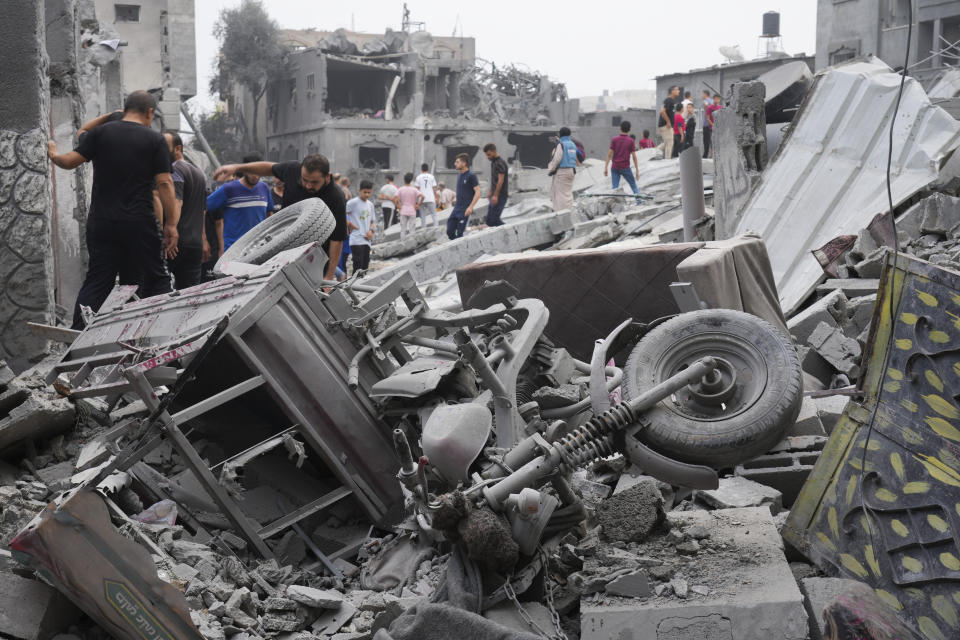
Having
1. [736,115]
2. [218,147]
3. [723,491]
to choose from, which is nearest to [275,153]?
[218,147]

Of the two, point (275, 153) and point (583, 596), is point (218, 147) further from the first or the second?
point (583, 596)

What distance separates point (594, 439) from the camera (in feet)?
13.1

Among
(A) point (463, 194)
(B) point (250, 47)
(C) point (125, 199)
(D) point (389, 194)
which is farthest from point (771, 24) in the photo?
(C) point (125, 199)

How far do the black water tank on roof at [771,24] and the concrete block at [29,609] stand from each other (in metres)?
45.0

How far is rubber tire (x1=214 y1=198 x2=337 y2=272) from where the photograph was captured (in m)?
5.89

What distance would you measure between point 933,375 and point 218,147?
44.9 meters

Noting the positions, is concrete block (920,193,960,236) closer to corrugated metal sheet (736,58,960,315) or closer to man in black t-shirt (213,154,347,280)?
corrugated metal sheet (736,58,960,315)

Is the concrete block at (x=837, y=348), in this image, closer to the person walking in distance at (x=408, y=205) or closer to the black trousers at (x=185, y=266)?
the black trousers at (x=185, y=266)

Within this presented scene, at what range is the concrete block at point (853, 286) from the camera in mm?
7547

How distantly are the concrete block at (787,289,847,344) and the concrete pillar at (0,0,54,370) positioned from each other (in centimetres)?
518

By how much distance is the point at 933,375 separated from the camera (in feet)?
10.9

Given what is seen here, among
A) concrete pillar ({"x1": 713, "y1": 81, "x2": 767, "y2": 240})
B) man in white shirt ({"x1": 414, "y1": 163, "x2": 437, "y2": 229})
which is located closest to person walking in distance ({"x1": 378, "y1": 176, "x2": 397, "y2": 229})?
man in white shirt ({"x1": 414, "y1": 163, "x2": 437, "y2": 229})

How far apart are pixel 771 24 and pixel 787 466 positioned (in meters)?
43.6

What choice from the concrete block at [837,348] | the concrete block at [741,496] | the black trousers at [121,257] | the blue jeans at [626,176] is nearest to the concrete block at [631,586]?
the concrete block at [741,496]
